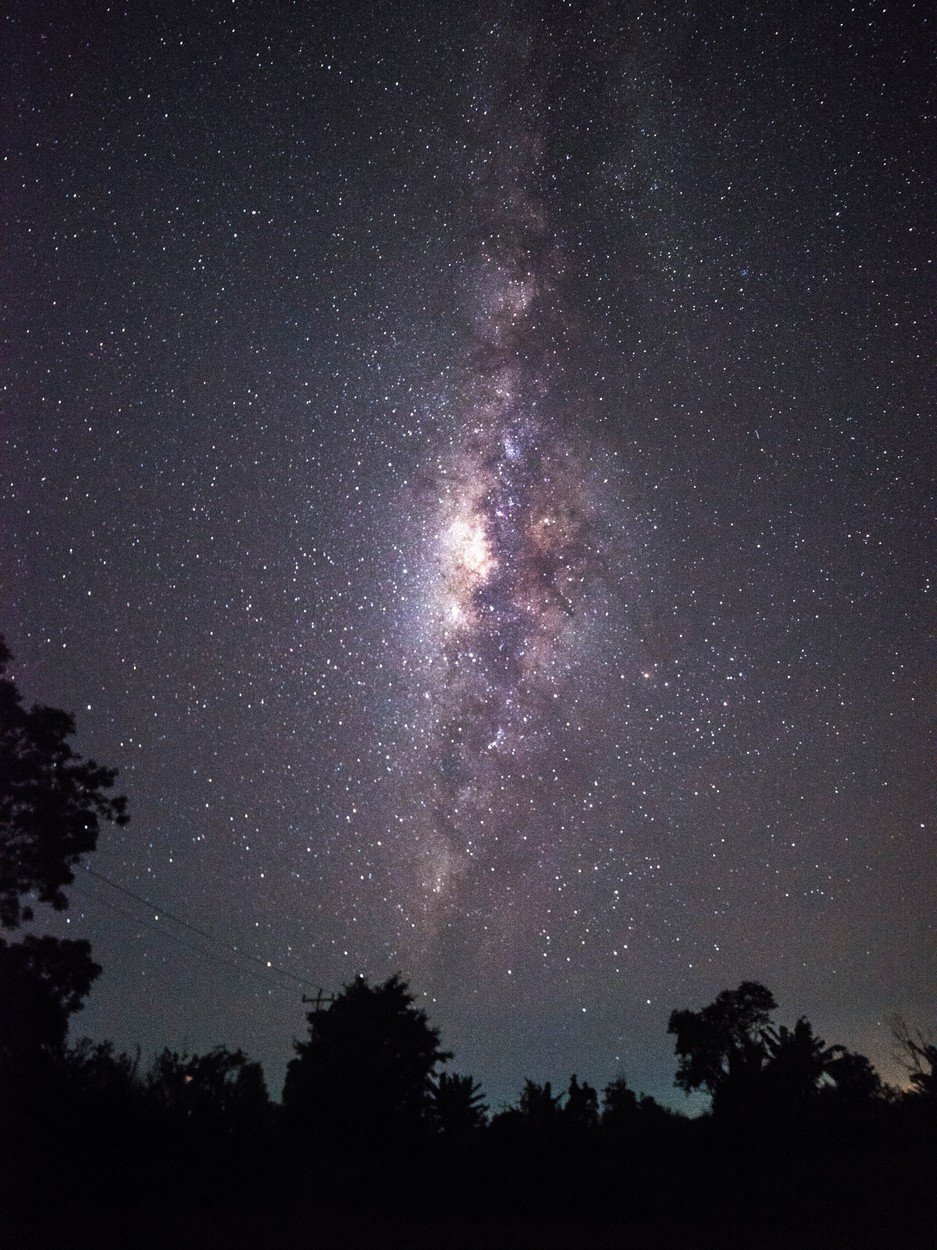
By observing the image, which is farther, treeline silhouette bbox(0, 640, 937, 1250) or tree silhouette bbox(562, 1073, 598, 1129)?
tree silhouette bbox(562, 1073, 598, 1129)

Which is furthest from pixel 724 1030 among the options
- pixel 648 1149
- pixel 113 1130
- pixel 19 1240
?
pixel 19 1240

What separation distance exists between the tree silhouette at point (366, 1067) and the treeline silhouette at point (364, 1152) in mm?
144

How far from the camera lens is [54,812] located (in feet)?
58.7

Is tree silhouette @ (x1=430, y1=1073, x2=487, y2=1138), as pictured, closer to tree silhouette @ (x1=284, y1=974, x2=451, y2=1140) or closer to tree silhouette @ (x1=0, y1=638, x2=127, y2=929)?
tree silhouette @ (x1=284, y1=974, x2=451, y2=1140)

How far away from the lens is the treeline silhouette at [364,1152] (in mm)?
12875

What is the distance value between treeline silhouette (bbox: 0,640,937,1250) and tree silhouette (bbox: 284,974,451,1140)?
14 cm

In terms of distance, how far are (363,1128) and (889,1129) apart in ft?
52.5

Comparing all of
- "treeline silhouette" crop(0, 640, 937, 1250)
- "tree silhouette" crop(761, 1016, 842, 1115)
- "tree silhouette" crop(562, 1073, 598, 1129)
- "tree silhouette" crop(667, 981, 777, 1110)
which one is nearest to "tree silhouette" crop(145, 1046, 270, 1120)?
"treeline silhouette" crop(0, 640, 937, 1250)

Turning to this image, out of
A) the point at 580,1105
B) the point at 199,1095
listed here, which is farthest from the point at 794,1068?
the point at 199,1095

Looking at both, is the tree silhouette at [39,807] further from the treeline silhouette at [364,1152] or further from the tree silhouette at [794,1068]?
the tree silhouette at [794,1068]

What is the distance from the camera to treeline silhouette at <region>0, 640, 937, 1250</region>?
42.2 feet

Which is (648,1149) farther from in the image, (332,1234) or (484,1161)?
(332,1234)

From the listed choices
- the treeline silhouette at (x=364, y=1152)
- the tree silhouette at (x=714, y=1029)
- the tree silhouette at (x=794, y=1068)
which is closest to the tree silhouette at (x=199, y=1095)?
the treeline silhouette at (x=364, y=1152)

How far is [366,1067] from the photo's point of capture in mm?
26781
